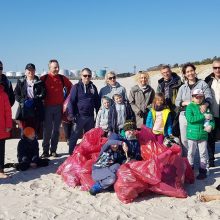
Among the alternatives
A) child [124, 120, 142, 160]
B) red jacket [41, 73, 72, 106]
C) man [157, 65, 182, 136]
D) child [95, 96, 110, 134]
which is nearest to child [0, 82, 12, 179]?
red jacket [41, 73, 72, 106]

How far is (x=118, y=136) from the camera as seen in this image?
5.29 meters

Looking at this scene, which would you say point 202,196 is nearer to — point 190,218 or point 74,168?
point 190,218

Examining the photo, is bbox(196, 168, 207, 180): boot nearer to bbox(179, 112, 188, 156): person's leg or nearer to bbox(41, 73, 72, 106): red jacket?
bbox(179, 112, 188, 156): person's leg

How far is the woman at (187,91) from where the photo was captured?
585 centimetres

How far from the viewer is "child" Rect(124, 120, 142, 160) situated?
17.6ft

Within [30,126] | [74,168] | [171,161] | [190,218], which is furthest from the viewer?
[30,126]

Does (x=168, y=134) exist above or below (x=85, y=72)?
below

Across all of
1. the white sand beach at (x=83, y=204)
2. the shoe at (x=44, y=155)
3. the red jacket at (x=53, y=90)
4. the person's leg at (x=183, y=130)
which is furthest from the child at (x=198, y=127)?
the shoe at (x=44, y=155)

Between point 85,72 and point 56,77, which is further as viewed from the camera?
point 56,77

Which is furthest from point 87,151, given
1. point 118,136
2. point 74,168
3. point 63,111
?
point 63,111

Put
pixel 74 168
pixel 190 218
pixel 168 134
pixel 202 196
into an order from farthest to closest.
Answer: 1. pixel 168 134
2. pixel 74 168
3. pixel 202 196
4. pixel 190 218

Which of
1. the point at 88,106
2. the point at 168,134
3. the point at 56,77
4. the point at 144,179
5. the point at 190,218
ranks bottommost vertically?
the point at 190,218

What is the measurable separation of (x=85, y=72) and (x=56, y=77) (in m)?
0.71

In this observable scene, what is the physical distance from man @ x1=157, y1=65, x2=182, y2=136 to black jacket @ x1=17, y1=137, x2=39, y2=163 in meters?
2.44
